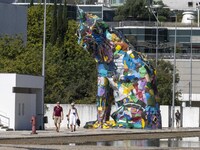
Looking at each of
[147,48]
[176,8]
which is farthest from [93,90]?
[176,8]

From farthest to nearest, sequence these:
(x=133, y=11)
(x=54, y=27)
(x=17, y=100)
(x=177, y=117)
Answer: (x=133, y=11) → (x=54, y=27) → (x=177, y=117) → (x=17, y=100)

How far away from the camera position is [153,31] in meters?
148

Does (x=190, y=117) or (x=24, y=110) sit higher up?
(x=24, y=110)

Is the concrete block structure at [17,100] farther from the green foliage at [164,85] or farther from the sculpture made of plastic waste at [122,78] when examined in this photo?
the green foliage at [164,85]

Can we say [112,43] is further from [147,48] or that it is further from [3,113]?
[147,48]

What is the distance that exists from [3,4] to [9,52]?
433 centimetres

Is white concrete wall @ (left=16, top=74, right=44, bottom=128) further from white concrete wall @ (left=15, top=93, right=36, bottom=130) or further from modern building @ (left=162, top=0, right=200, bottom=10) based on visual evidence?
modern building @ (left=162, top=0, right=200, bottom=10)

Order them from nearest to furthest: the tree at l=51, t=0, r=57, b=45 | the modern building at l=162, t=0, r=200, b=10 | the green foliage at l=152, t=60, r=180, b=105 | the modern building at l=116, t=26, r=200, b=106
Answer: the green foliage at l=152, t=60, r=180, b=105
the tree at l=51, t=0, r=57, b=45
the modern building at l=116, t=26, r=200, b=106
the modern building at l=162, t=0, r=200, b=10

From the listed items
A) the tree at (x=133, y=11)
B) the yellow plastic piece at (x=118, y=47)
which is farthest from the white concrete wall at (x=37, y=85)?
the tree at (x=133, y=11)

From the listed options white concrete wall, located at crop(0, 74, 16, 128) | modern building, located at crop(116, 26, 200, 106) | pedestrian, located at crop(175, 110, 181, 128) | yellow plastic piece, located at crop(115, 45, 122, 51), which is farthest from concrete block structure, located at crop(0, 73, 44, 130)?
modern building, located at crop(116, 26, 200, 106)

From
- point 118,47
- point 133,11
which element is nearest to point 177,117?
point 118,47

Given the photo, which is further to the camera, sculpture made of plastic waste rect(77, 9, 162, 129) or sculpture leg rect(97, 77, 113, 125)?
sculpture leg rect(97, 77, 113, 125)

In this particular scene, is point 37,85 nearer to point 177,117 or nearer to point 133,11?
point 177,117

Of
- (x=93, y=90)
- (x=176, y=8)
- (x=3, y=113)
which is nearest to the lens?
(x=3, y=113)
